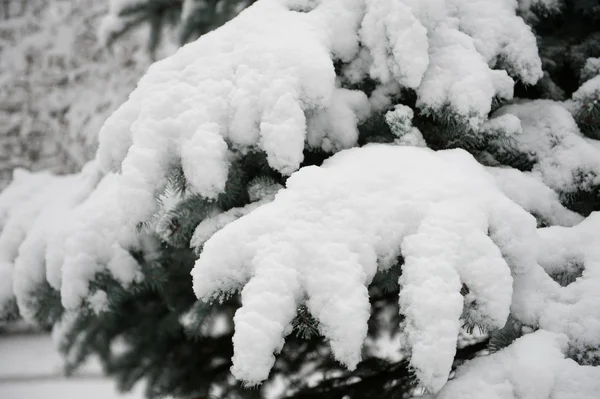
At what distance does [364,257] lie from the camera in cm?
96

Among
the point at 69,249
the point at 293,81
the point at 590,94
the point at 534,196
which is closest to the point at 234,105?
the point at 293,81

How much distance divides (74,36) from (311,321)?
587 cm

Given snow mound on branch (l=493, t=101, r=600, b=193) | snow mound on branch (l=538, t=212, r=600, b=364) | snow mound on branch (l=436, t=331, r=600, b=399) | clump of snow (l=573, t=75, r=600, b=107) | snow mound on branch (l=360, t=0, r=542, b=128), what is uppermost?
snow mound on branch (l=360, t=0, r=542, b=128)

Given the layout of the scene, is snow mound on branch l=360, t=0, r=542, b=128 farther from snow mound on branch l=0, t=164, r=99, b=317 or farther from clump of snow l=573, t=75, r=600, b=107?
snow mound on branch l=0, t=164, r=99, b=317

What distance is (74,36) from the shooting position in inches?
218

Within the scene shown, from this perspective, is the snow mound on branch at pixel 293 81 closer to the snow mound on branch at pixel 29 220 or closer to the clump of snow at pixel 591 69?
the clump of snow at pixel 591 69

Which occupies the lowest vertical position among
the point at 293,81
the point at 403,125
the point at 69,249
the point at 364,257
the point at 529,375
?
the point at 69,249

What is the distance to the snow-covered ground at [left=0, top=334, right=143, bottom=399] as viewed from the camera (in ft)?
11.0

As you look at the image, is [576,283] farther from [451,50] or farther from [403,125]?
[451,50]

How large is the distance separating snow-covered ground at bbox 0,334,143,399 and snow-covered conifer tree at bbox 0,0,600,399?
5.62 ft

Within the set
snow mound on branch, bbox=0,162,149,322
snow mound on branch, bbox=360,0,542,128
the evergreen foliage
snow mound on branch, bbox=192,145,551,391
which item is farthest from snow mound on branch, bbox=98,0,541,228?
the evergreen foliage

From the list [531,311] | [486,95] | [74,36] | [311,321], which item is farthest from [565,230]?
[74,36]

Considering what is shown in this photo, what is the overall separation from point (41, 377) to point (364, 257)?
151 inches

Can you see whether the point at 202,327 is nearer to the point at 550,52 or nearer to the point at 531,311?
the point at 531,311
